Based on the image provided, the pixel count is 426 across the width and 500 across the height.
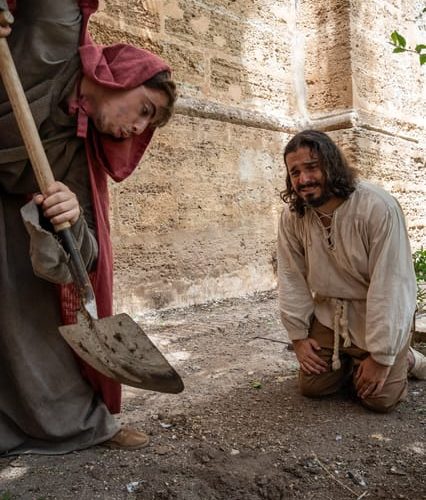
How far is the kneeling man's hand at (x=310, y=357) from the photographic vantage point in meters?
2.57

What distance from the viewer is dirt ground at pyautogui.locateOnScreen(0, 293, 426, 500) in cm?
175

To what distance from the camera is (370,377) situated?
2.38m

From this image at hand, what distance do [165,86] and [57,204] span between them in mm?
579

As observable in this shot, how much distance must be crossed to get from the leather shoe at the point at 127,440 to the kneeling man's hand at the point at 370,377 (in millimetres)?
1055

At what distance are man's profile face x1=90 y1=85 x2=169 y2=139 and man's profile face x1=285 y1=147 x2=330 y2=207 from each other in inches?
34.6

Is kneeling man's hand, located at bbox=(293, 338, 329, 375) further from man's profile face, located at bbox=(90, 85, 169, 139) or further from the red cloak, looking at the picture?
man's profile face, located at bbox=(90, 85, 169, 139)

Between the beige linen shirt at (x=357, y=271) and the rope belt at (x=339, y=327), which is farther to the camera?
the rope belt at (x=339, y=327)

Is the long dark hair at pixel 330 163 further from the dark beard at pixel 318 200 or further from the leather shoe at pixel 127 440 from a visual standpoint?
the leather shoe at pixel 127 440

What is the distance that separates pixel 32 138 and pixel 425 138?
22.7 ft

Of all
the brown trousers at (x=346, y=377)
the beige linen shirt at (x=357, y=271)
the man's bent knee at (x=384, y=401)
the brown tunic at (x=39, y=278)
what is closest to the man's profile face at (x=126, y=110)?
the brown tunic at (x=39, y=278)

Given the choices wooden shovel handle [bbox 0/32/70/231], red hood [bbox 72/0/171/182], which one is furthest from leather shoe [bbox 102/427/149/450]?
red hood [bbox 72/0/171/182]

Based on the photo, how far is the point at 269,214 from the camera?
5.71 meters

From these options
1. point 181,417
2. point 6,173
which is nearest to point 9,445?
point 181,417

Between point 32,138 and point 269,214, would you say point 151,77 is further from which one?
point 269,214
